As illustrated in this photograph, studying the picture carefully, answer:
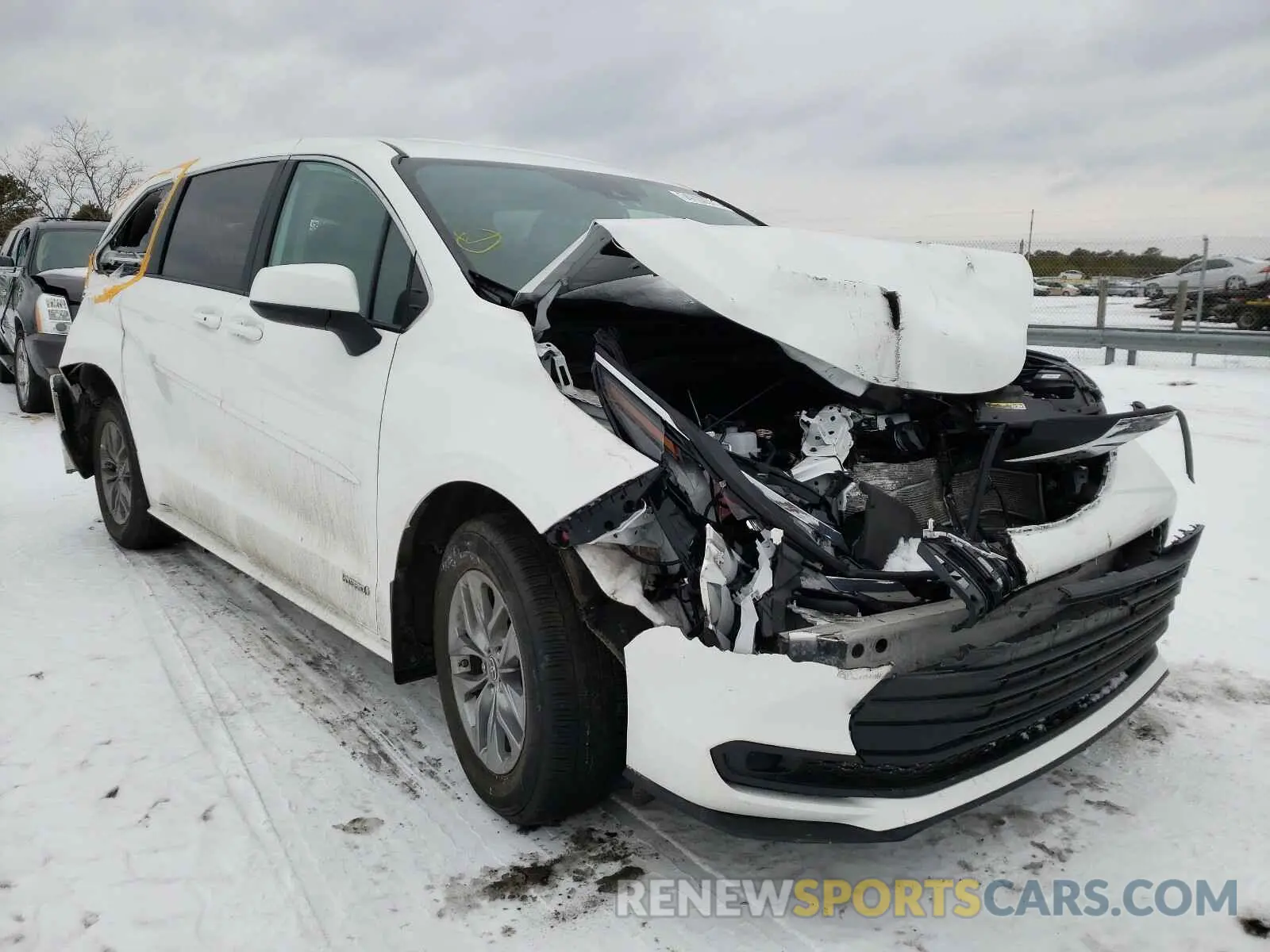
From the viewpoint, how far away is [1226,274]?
596 inches

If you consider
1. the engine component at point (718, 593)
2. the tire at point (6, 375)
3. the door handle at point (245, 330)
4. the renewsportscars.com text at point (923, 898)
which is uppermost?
the door handle at point (245, 330)

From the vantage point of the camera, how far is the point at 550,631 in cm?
230

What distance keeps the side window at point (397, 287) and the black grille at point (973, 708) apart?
157 centimetres

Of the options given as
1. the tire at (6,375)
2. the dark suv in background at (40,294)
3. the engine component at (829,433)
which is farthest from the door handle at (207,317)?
the tire at (6,375)

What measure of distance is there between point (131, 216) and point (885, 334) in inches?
165

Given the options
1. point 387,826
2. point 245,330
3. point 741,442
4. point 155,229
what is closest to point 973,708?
point 741,442

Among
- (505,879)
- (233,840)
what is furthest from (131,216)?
(505,879)

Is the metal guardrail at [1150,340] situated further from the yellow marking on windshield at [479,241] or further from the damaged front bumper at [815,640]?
the damaged front bumper at [815,640]

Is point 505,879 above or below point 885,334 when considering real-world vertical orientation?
below

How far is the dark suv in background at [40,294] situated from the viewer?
8.73 meters

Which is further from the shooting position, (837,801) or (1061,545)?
(1061,545)

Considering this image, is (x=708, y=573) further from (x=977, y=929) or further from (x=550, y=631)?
(x=977, y=929)

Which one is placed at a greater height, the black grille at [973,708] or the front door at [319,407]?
the front door at [319,407]

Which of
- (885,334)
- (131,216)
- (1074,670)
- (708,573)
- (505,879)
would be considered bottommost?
(505,879)
